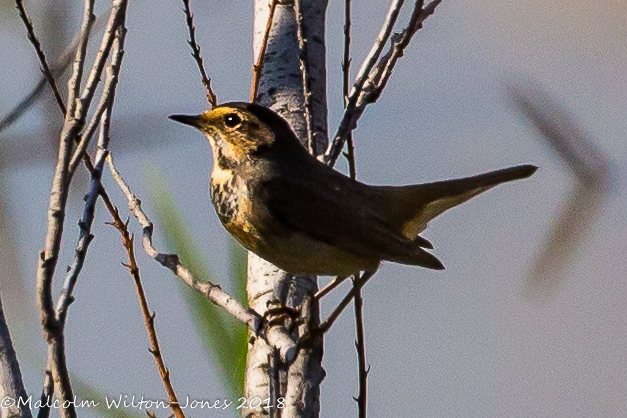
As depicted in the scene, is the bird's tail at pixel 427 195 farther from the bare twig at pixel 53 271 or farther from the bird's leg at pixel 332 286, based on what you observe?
the bare twig at pixel 53 271

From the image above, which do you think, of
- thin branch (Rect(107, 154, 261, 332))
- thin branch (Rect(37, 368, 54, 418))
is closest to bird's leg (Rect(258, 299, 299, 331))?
thin branch (Rect(107, 154, 261, 332))

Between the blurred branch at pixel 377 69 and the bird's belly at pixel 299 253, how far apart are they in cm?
47

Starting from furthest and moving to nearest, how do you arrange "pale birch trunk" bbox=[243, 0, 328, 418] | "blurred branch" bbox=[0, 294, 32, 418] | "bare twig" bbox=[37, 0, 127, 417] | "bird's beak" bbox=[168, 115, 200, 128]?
"bird's beak" bbox=[168, 115, 200, 128], "pale birch trunk" bbox=[243, 0, 328, 418], "blurred branch" bbox=[0, 294, 32, 418], "bare twig" bbox=[37, 0, 127, 417]

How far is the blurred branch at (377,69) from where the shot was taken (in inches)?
162

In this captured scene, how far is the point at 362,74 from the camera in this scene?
4.21 metres

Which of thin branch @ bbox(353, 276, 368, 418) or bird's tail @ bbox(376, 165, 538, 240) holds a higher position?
bird's tail @ bbox(376, 165, 538, 240)

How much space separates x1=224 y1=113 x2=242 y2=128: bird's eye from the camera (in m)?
4.91

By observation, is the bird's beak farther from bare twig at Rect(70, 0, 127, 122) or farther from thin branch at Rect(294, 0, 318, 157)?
bare twig at Rect(70, 0, 127, 122)

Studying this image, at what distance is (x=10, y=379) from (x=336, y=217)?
2341mm

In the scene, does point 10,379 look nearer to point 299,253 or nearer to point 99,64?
point 99,64

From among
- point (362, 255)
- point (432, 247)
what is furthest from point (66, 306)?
point (432, 247)

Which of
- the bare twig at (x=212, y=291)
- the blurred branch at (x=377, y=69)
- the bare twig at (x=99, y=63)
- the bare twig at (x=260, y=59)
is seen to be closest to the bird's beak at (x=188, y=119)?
the bare twig at (x=260, y=59)

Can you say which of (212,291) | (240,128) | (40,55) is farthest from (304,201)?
(40,55)

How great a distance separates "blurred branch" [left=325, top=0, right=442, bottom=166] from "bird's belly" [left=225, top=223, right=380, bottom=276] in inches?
18.4
